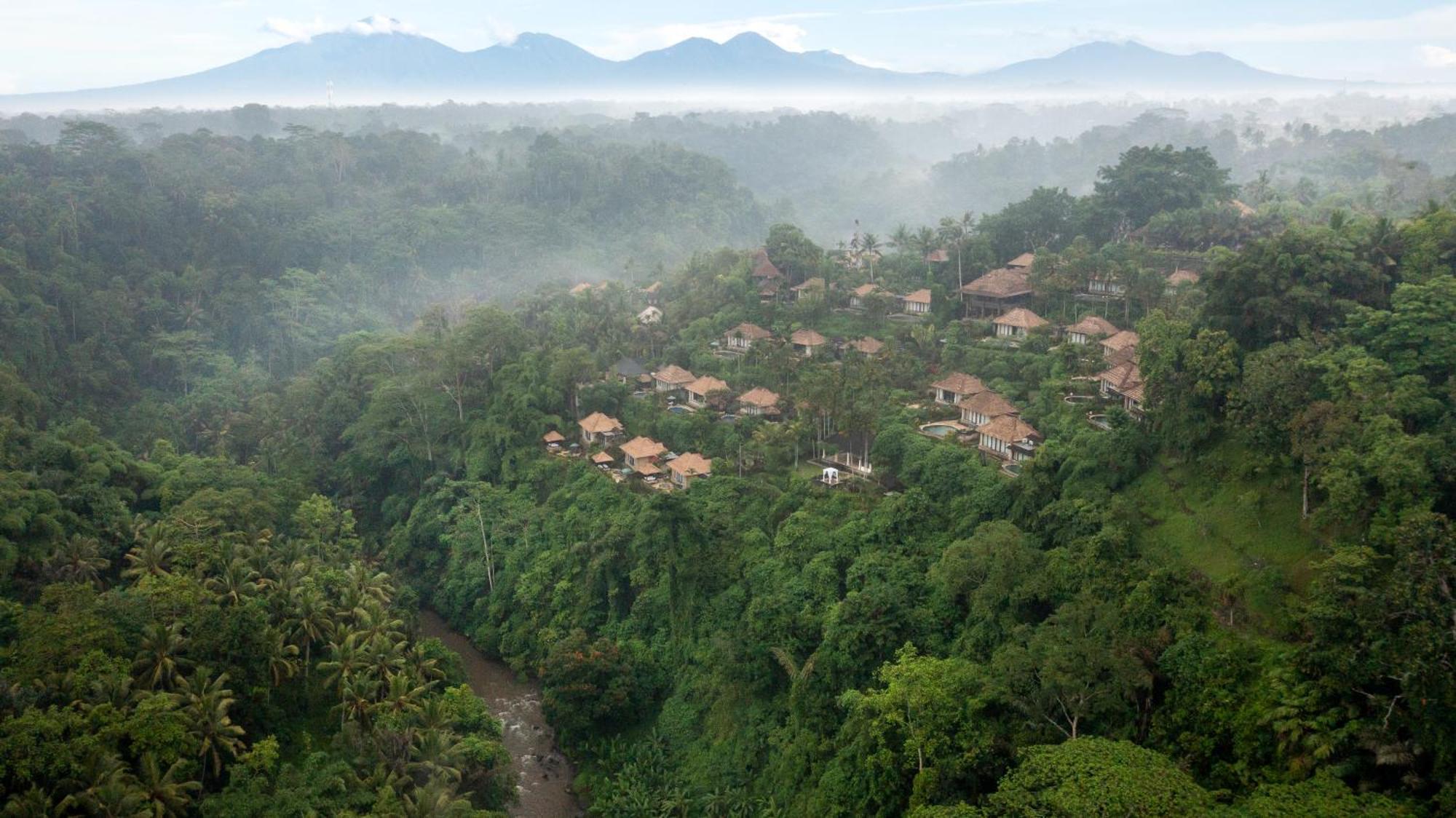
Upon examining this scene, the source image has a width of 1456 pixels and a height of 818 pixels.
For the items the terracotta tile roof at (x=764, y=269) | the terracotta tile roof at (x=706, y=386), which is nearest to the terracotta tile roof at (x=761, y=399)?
the terracotta tile roof at (x=706, y=386)

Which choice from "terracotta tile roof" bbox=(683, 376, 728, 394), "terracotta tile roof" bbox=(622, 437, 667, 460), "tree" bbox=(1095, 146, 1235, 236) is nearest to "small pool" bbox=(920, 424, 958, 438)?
"terracotta tile roof" bbox=(683, 376, 728, 394)

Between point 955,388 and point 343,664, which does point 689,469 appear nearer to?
point 955,388

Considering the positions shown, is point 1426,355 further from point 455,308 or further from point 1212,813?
point 455,308

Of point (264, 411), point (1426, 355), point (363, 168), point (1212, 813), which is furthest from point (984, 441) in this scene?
point (363, 168)

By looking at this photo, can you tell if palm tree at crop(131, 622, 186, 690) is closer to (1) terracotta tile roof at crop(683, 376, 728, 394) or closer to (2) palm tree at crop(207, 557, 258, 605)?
(2) palm tree at crop(207, 557, 258, 605)

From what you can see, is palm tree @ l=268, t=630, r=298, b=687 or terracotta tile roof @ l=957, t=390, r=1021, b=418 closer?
palm tree @ l=268, t=630, r=298, b=687

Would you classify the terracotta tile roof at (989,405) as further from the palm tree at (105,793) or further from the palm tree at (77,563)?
the palm tree at (77,563)
